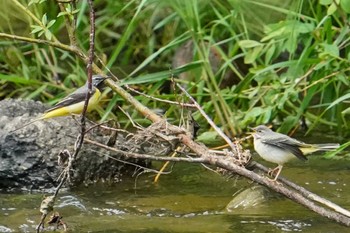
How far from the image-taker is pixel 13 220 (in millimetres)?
4641

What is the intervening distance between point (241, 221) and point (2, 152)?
5.47 feet

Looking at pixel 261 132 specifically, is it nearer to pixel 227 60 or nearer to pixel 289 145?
pixel 289 145

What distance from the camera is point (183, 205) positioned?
4930 mm

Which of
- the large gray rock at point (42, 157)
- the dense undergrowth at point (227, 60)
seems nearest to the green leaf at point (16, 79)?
the dense undergrowth at point (227, 60)

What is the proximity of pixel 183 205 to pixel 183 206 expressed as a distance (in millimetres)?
24

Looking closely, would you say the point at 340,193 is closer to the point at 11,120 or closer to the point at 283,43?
the point at 283,43

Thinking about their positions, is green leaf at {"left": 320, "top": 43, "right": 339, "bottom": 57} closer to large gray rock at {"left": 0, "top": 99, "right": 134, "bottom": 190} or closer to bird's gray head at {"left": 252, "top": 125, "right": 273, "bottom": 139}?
bird's gray head at {"left": 252, "top": 125, "right": 273, "bottom": 139}

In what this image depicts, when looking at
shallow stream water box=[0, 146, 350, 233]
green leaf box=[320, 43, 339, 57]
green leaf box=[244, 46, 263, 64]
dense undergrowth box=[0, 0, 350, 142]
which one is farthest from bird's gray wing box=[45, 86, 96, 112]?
green leaf box=[320, 43, 339, 57]

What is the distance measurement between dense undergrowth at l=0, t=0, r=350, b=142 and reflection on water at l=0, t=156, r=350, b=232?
0.52 m

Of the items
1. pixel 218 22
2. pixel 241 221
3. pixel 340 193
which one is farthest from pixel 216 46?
pixel 241 221

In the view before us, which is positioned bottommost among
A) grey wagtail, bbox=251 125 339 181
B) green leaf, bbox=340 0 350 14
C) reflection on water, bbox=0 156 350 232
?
reflection on water, bbox=0 156 350 232

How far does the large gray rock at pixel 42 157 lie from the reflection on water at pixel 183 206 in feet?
0.39

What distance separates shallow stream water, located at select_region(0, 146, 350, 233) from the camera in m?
4.45

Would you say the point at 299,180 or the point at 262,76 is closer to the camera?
the point at 299,180
